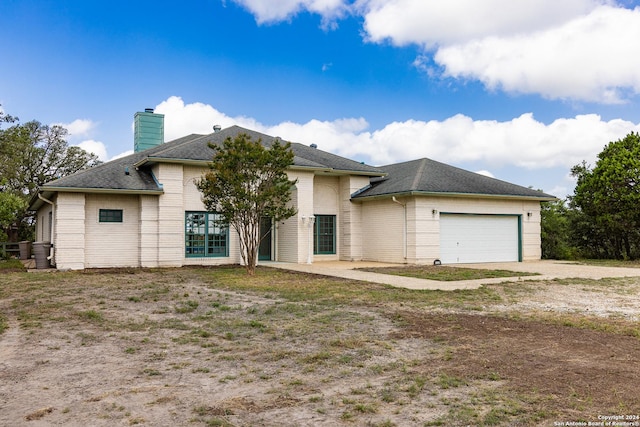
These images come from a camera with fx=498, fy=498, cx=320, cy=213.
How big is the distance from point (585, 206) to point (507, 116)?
18.3 ft

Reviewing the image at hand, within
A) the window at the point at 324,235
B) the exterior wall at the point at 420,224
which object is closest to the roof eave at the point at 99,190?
the window at the point at 324,235

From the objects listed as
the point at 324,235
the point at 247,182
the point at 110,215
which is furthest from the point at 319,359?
the point at 324,235

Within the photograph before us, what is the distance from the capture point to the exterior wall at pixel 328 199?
22.1 m

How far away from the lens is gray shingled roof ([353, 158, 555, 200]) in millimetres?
19609

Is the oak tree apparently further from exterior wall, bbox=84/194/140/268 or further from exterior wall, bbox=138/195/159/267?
exterior wall, bbox=84/194/140/268

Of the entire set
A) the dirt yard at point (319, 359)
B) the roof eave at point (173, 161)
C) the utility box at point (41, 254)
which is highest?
the roof eave at point (173, 161)

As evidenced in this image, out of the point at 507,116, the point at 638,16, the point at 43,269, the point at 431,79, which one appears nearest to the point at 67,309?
the point at 43,269

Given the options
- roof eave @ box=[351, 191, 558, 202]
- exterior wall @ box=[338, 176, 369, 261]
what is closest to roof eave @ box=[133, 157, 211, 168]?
exterior wall @ box=[338, 176, 369, 261]

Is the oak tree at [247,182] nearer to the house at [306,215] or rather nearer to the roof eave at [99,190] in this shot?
the roof eave at [99,190]

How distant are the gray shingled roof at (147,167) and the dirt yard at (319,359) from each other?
7399 millimetres

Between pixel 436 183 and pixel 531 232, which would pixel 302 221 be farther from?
pixel 531 232

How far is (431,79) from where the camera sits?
2284 centimetres

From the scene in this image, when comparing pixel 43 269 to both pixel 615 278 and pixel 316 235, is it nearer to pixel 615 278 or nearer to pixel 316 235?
pixel 316 235

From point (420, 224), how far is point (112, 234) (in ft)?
38.0
